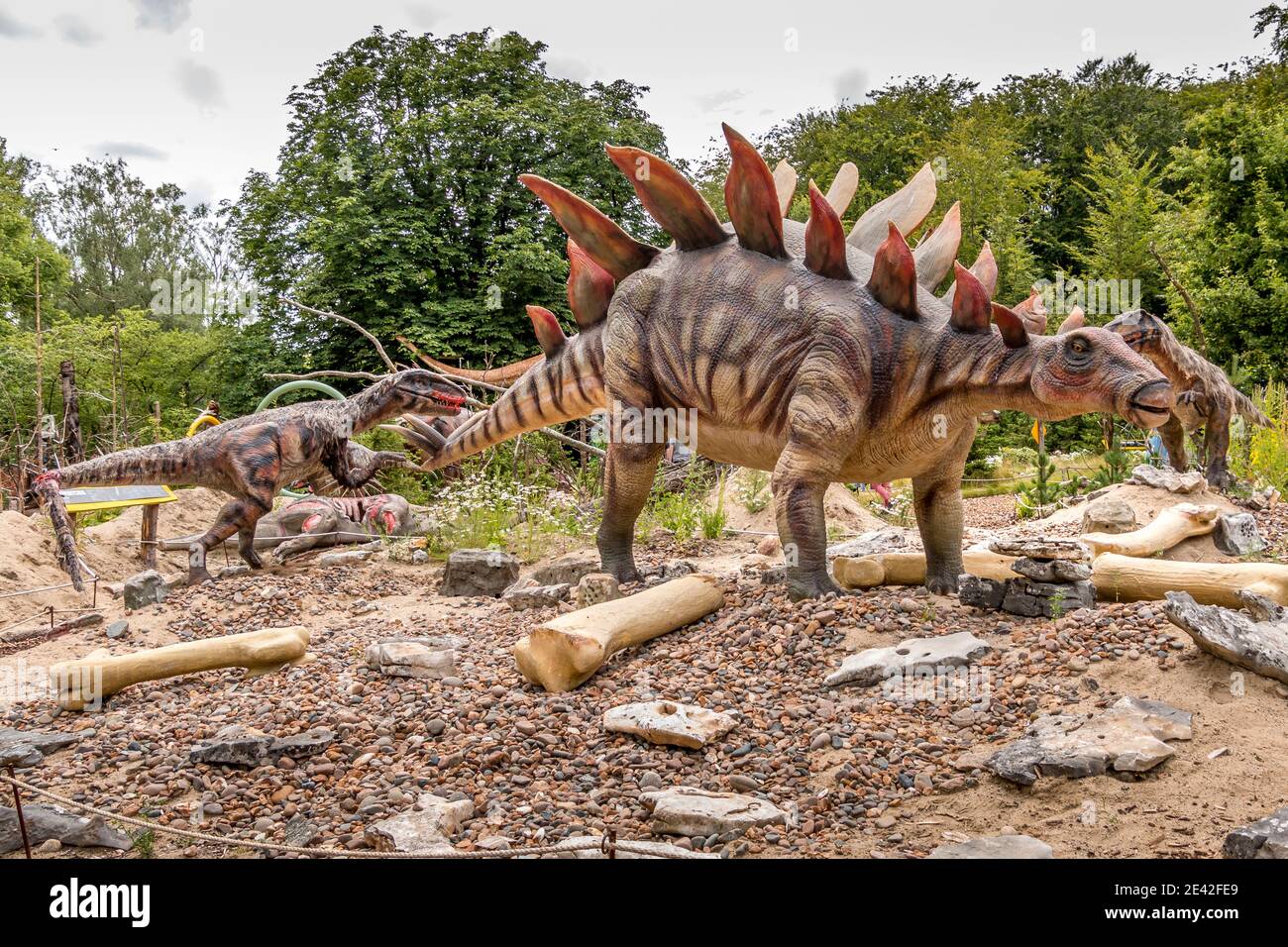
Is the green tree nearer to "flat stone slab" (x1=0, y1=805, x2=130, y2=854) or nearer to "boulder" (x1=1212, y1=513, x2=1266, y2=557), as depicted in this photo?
"boulder" (x1=1212, y1=513, x2=1266, y2=557)

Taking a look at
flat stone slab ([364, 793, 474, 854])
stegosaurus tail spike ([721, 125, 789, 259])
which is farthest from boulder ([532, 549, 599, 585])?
flat stone slab ([364, 793, 474, 854])

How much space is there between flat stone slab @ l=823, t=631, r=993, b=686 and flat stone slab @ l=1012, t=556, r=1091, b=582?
1.63ft

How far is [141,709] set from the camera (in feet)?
12.8

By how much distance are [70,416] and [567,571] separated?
640cm

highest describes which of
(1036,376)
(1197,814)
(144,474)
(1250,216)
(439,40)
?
(439,40)

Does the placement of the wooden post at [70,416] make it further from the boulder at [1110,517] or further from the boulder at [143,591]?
the boulder at [1110,517]

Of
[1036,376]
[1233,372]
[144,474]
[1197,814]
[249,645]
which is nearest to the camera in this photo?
[1197,814]

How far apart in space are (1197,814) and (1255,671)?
2.55ft

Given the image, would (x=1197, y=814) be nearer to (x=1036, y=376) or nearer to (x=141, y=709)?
(x=1036, y=376)

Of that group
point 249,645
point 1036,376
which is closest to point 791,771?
point 1036,376

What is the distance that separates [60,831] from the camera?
2.65 metres

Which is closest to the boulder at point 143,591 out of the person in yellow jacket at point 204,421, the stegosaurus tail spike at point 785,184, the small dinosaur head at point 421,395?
the person in yellow jacket at point 204,421

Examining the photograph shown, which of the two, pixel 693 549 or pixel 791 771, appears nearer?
pixel 791 771

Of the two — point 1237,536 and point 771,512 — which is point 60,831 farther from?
point 771,512
